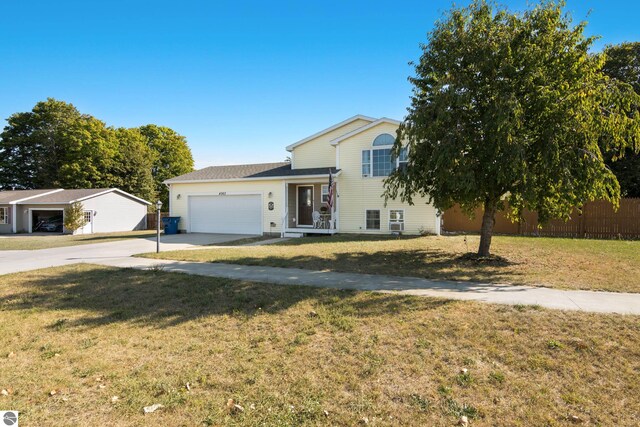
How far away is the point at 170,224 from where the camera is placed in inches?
833

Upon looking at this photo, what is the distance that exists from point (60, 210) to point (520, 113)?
2961 centimetres

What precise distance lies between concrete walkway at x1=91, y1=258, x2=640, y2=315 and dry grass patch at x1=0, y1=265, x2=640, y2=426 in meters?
0.53

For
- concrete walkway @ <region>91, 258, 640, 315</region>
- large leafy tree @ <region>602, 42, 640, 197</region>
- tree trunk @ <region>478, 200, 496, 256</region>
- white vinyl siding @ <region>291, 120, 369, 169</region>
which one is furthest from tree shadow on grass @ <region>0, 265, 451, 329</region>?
large leafy tree @ <region>602, 42, 640, 197</region>

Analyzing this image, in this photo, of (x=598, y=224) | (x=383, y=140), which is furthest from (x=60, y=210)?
(x=598, y=224)

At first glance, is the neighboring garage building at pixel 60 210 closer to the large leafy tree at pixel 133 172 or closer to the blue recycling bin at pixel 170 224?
the blue recycling bin at pixel 170 224

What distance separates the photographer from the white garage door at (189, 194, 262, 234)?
19969mm

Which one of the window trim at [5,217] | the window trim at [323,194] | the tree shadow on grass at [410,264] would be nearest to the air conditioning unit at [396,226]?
the window trim at [323,194]

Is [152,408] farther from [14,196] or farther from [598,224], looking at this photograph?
[14,196]

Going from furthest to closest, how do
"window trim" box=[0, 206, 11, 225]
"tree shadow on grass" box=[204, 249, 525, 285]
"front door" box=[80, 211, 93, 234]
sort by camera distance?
"window trim" box=[0, 206, 11, 225]
"front door" box=[80, 211, 93, 234]
"tree shadow on grass" box=[204, 249, 525, 285]

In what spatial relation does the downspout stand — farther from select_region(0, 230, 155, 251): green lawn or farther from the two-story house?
the two-story house

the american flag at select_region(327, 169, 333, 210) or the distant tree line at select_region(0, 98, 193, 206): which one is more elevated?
the distant tree line at select_region(0, 98, 193, 206)

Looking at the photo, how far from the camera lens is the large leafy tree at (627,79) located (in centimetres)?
2069

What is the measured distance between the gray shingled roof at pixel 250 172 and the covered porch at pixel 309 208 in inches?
26.2

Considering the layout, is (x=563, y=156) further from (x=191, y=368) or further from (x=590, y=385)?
(x=191, y=368)
